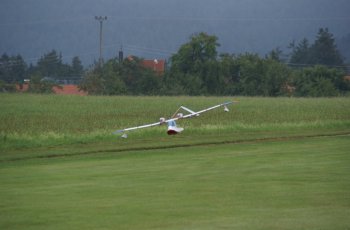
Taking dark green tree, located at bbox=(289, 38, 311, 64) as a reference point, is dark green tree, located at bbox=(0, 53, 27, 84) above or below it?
below

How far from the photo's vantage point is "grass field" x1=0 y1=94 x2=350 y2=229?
10977 millimetres

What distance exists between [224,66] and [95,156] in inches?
2621

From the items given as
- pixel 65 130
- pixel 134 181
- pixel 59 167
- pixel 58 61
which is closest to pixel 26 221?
pixel 134 181

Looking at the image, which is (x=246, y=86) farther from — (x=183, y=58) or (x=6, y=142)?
(x=6, y=142)

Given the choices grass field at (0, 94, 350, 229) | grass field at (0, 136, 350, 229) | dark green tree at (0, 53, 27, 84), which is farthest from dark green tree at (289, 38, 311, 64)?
grass field at (0, 136, 350, 229)

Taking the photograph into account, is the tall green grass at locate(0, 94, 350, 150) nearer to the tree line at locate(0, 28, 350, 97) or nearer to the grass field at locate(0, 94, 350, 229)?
the grass field at locate(0, 94, 350, 229)

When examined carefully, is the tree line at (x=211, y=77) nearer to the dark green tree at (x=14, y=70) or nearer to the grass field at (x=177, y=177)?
the dark green tree at (x=14, y=70)

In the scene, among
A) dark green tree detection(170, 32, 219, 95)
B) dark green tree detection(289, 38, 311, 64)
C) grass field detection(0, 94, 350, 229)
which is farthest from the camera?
dark green tree detection(289, 38, 311, 64)

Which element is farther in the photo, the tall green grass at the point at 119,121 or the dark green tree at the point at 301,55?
the dark green tree at the point at 301,55

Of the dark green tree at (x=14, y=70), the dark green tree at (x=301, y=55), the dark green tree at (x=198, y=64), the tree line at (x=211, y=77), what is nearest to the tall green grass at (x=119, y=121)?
the tree line at (x=211, y=77)

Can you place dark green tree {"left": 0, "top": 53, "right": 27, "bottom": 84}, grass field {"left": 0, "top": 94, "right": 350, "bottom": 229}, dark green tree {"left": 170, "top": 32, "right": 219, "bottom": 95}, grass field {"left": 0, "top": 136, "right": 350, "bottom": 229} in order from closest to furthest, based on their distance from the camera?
grass field {"left": 0, "top": 136, "right": 350, "bottom": 229}, grass field {"left": 0, "top": 94, "right": 350, "bottom": 229}, dark green tree {"left": 170, "top": 32, "right": 219, "bottom": 95}, dark green tree {"left": 0, "top": 53, "right": 27, "bottom": 84}

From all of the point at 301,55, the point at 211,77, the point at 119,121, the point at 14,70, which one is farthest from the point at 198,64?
the point at 301,55

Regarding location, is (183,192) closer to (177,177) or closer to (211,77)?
(177,177)

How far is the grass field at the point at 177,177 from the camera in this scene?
36.0ft
